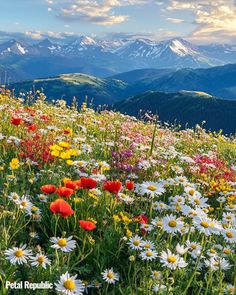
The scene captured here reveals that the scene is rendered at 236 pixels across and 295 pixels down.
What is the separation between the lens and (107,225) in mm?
4836

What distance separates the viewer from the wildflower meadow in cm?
347

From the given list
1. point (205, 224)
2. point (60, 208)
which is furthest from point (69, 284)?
point (205, 224)

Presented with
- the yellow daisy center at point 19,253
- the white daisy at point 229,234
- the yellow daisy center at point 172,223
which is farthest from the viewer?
the white daisy at point 229,234

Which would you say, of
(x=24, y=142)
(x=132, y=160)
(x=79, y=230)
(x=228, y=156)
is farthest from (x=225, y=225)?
(x=228, y=156)

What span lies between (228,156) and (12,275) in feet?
29.9

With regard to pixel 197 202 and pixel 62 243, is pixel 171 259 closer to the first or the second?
pixel 62 243

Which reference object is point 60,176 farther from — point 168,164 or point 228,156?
point 228,156

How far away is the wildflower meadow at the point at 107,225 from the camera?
137 inches

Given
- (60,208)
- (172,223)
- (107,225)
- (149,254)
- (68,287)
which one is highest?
(60,208)

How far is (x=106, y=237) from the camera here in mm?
4398

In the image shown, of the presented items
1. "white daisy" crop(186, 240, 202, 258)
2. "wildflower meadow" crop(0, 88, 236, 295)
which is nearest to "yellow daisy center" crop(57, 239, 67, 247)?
"wildflower meadow" crop(0, 88, 236, 295)

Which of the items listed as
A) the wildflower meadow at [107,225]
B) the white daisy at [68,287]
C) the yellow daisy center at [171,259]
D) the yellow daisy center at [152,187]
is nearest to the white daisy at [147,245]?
the wildflower meadow at [107,225]

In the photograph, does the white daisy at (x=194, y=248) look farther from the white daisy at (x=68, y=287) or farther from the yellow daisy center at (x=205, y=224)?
the white daisy at (x=68, y=287)

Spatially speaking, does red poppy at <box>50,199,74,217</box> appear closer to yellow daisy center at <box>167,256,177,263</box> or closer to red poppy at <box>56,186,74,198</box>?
red poppy at <box>56,186,74,198</box>
